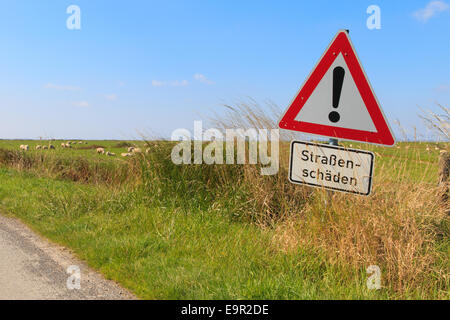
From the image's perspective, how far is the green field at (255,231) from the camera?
14.1 feet

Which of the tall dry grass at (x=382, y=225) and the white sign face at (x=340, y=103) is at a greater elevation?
the white sign face at (x=340, y=103)

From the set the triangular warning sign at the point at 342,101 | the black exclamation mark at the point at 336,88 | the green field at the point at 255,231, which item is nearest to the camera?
the green field at the point at 255,231

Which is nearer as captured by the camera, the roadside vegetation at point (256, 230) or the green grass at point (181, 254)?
the green grass at point (181, 254)

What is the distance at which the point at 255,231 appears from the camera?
6078 millimetres

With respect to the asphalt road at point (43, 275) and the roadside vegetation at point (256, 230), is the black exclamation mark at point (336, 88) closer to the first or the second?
the roadside vegetation at point (256, 230)

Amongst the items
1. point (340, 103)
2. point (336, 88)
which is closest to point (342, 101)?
point (340, 103)

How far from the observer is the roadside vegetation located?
4.29 m

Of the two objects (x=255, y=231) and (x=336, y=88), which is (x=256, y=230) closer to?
(x=255, y=231)

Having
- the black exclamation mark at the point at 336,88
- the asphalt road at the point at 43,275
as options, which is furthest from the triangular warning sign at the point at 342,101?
the asphalt road at the point at 43,275

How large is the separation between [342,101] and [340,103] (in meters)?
0.03

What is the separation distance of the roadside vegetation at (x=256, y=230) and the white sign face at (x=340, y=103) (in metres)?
0.98

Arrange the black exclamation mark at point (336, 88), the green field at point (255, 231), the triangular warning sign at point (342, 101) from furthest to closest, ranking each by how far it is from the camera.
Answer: the black exclamation mark at point (336, 88), the triangular warning sign at point (342, 101), the green field at point (255, 231)

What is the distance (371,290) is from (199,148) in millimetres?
4938
